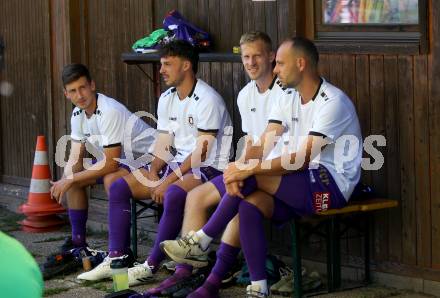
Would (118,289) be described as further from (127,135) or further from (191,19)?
(191,19)

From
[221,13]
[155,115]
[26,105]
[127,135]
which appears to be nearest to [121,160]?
[127,135]

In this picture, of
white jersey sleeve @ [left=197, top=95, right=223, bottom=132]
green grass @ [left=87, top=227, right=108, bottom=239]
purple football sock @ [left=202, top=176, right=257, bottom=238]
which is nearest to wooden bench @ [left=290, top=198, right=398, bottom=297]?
purple football sock @ [left=202, top=176, right=257, bottom=238]

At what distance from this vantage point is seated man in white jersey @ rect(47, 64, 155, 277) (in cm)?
739

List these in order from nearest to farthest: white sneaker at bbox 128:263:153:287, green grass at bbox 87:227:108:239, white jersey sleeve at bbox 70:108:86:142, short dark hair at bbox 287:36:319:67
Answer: short dark hair at bbox 287:36:319:67
white sneaker at bbox 128:263:153:287
white jersey sleeve at bbox 70:108:86:142
green grass at bbox 87:227:108:239

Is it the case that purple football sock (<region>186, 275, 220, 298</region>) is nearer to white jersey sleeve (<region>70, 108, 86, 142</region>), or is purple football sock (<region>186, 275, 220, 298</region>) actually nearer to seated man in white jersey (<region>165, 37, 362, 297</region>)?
seated man in white jersey (<region>165, 37, 362, 297</region>)

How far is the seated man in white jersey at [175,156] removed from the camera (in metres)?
6.72

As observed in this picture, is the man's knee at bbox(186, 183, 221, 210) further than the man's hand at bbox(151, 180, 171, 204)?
No

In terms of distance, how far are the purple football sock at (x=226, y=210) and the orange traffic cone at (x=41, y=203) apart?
3487mm

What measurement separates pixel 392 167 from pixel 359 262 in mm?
713

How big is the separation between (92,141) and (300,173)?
2.51 metres

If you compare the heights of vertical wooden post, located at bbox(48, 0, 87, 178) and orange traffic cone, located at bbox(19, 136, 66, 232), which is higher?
vertical wooden post, located at bbox(48, 0, 87, 178)

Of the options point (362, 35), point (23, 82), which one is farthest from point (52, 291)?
point (23, 82)

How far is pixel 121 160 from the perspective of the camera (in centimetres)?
743

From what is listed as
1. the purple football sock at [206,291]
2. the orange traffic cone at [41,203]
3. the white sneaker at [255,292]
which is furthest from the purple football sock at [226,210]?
the orange traffic cone at [41,203]
